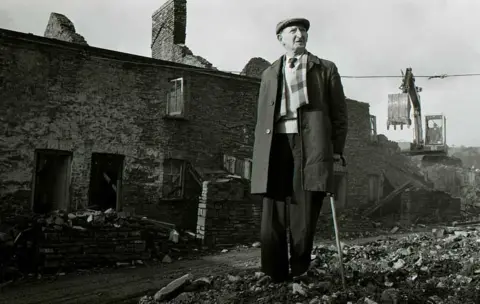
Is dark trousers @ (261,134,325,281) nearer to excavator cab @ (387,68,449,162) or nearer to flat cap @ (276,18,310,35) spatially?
flat cap @ (276,18,310,35)

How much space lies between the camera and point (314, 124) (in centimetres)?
328

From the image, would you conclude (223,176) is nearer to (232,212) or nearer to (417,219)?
(232,212)

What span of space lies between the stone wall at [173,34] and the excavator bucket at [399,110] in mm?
8978

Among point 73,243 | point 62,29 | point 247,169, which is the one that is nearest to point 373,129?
point 247,169

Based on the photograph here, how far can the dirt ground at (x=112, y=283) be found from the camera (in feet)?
18.8

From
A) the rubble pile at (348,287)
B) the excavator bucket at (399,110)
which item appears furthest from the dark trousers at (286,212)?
the excavator bucket at (399,110)

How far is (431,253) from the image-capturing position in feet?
19.1

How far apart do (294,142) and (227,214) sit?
7150 mm

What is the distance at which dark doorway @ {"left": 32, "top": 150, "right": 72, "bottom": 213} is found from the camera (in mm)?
10635

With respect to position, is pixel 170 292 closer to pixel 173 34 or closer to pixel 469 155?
pixel 173 34

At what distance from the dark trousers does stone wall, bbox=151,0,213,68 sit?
12017 millimetres

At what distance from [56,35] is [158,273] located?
1157 centimetres

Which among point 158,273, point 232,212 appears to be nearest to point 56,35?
point 232,212

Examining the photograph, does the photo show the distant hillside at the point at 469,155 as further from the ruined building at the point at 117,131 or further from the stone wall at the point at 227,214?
the stone wall at the point at 227,214
